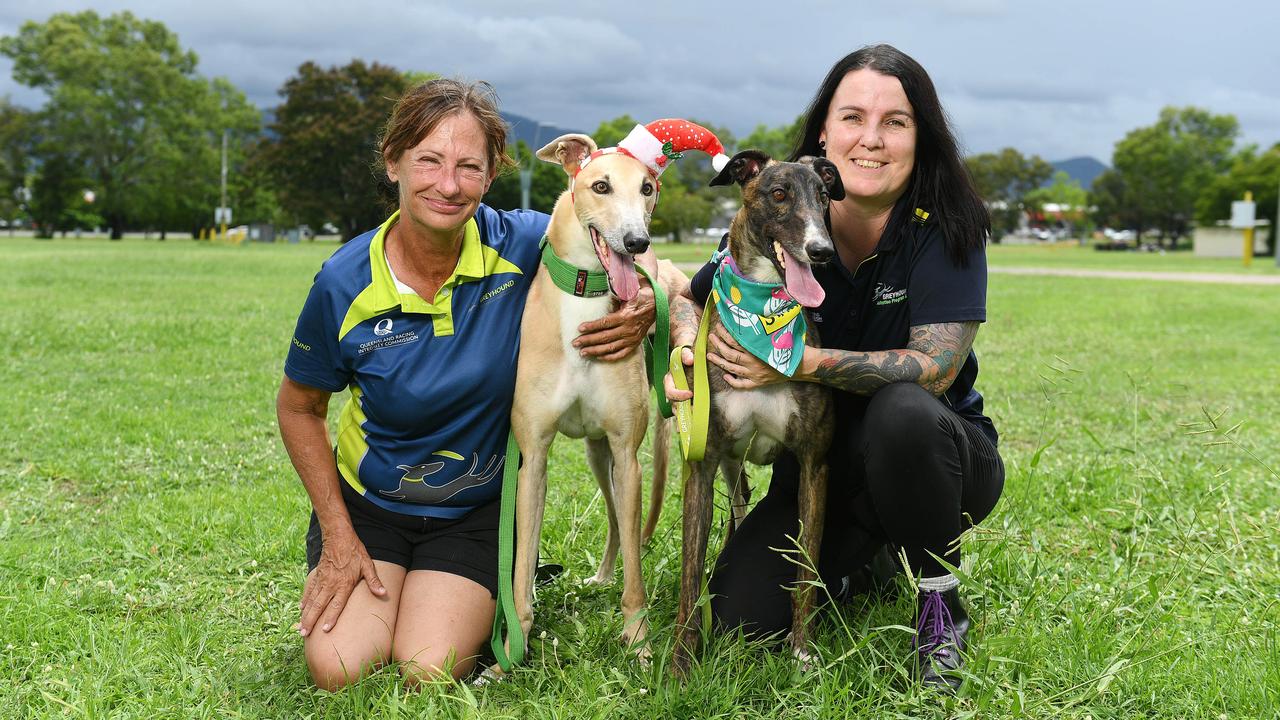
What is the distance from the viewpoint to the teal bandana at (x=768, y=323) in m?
2.88

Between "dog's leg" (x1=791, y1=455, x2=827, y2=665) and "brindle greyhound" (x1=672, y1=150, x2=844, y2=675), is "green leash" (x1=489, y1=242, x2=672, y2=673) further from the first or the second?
"dog's leg" (x1=791, y1=455, x2=827, y2=665)

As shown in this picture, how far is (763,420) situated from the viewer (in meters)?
3.02

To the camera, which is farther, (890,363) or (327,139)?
(327,139)

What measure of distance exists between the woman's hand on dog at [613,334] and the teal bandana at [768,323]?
0.35 metres

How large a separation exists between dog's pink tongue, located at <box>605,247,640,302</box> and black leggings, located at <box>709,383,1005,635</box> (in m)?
0.82

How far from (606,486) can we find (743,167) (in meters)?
1.34

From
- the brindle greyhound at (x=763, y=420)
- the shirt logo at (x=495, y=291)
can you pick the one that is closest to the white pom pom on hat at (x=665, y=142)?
the brindle greyhound at (x=763, y=420)

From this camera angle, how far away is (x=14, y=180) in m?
53.8

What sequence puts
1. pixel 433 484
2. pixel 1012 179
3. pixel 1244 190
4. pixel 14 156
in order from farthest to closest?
pixel 1012 179, pixel 1244 190, pixel 14 156, pixel 433 484

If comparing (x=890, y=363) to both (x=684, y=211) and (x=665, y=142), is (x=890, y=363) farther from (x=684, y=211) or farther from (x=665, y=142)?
(x=684, y=211)

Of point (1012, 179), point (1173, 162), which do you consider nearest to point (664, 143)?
point (1173, 162)

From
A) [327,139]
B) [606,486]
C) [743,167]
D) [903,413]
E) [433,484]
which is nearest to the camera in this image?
[903,413]

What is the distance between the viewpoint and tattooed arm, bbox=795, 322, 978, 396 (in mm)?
2910

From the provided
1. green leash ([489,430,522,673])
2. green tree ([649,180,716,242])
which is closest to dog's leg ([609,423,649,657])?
green leash ([489,430,522,673])
